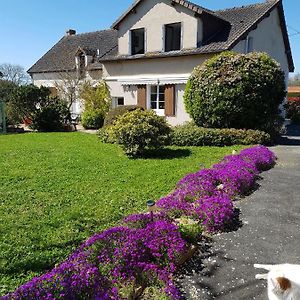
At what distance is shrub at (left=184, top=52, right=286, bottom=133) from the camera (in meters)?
14.0

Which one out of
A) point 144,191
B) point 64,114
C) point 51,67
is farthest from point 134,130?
point 51,67

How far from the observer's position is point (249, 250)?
457cm

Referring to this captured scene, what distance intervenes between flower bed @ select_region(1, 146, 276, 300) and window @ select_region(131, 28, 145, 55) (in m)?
17.4

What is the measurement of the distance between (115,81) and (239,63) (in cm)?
1068

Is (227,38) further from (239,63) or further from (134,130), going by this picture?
(134,130)

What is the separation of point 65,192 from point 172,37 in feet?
53.2

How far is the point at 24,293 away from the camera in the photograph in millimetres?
2980

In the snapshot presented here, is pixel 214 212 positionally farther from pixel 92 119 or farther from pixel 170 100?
pixel 92 119

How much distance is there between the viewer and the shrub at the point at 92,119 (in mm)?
21750

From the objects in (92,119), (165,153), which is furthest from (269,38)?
(165,153)

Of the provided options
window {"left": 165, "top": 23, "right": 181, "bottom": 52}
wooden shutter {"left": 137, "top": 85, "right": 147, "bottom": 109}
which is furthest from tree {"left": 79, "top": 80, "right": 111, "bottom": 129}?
window {"left": 165, "top": 23, "right": 181, "bottom": 52}

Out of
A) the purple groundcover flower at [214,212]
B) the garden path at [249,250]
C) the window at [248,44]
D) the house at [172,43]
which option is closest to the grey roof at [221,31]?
the house at [172,43]

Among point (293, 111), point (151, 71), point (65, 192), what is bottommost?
point (65, 192)

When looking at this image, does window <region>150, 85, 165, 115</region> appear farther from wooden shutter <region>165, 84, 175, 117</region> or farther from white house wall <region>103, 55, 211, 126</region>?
white house wall <region>103, 55, 211, 126</region>
